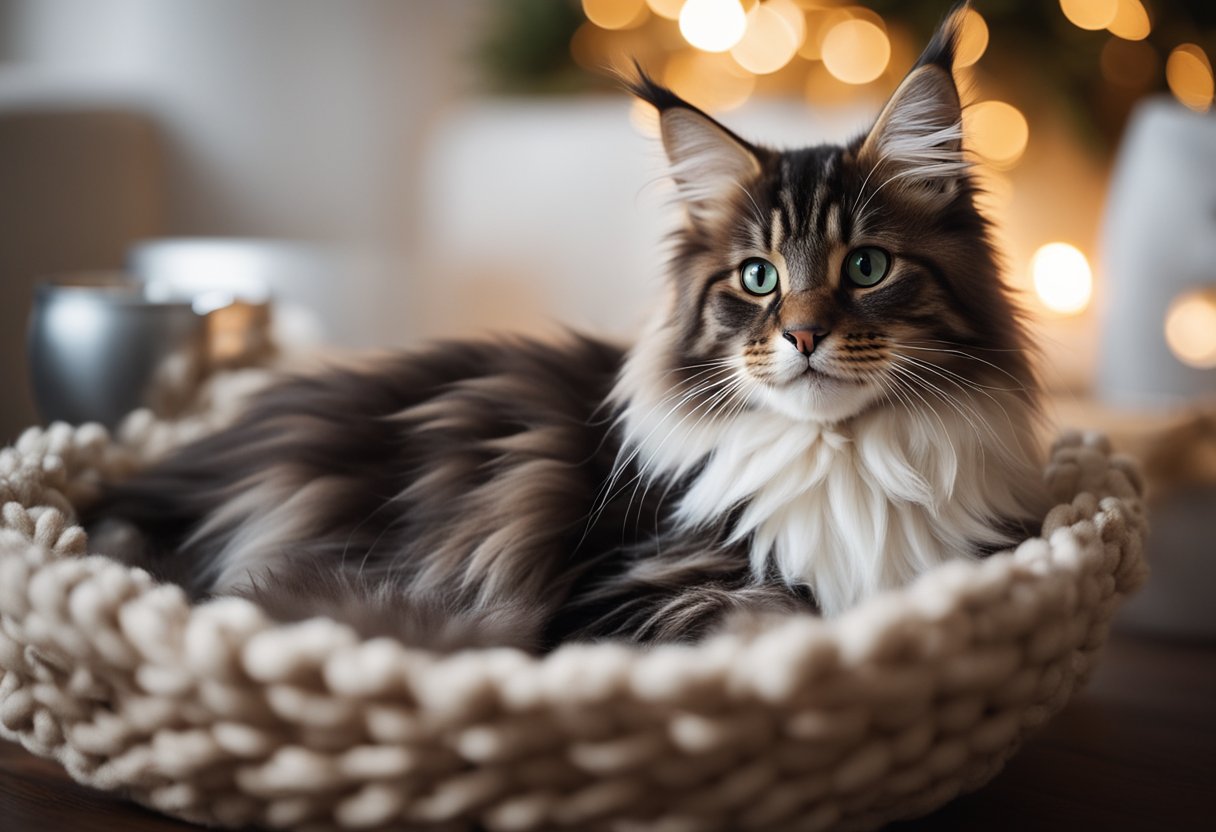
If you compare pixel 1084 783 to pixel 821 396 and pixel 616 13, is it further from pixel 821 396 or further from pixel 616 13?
pixel 616 13

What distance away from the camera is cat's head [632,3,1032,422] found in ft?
3.45

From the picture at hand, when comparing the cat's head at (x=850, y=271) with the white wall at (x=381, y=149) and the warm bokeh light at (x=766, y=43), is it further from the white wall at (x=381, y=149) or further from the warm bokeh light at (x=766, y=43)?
the warm bokeh light at (x=766, y=43)

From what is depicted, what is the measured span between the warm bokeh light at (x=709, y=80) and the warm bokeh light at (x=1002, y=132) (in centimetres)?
63

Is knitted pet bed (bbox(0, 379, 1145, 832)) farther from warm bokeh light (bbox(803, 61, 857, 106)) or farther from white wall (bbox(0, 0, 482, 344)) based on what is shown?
white wall (bbox(0, 0, 482, 344))

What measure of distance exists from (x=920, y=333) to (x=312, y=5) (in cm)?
289

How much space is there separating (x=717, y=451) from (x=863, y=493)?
160 millimetres

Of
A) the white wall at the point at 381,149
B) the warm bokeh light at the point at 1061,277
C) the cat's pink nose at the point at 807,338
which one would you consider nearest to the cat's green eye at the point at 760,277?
the cat's pink nose at the point at 807,338

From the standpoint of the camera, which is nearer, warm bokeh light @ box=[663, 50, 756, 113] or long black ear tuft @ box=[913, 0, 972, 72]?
long black ear tuft @ box=[913, 0, 972, 72]

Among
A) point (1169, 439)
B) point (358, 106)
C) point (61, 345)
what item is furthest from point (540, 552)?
point (358, 106)

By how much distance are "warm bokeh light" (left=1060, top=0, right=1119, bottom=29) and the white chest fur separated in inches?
62.8

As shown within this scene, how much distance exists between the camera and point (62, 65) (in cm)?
336

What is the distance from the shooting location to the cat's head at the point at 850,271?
3.45 ft

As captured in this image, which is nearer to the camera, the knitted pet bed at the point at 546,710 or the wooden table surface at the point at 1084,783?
the knitted pet bed at the point at 546,710

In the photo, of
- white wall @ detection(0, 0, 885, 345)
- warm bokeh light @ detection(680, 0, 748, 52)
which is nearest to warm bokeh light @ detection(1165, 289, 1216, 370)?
white wall @ detection(0, 0, 885, 345)
